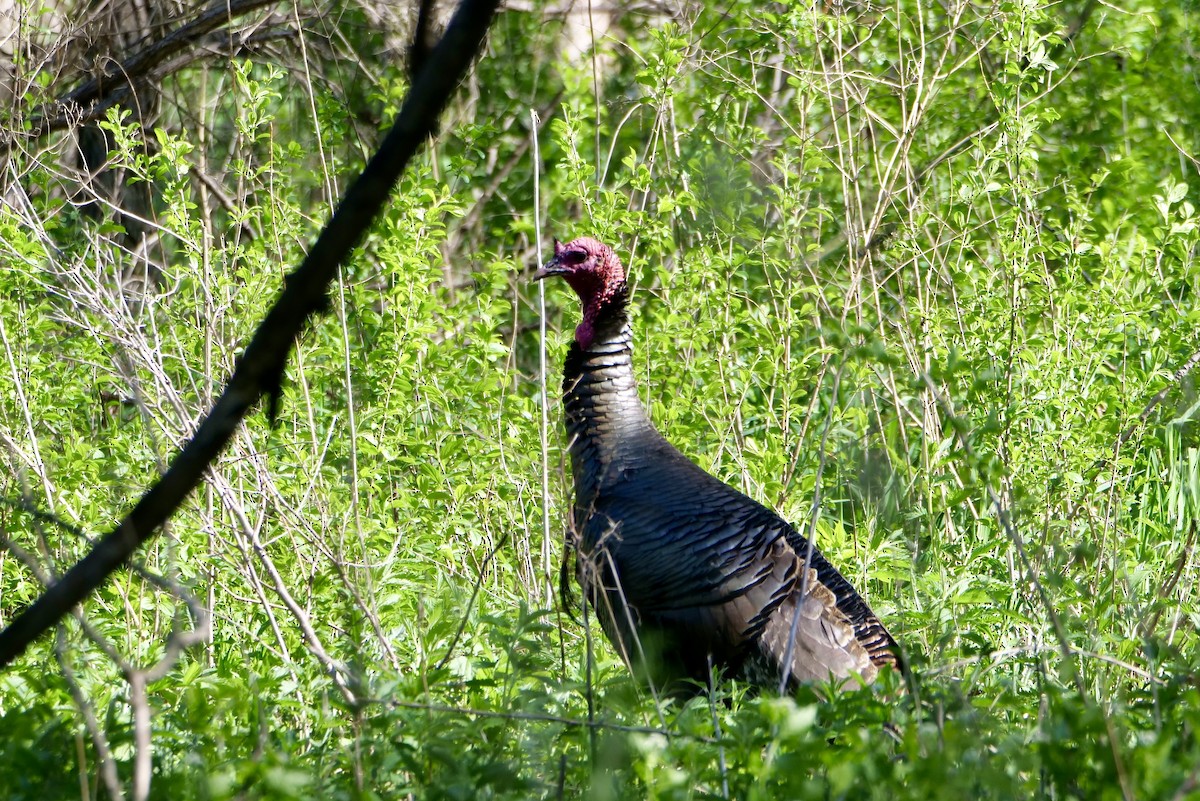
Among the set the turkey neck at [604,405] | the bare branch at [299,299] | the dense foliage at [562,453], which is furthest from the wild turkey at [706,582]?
the bare branch at [299,299]

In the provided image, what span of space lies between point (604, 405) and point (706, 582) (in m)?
0.78

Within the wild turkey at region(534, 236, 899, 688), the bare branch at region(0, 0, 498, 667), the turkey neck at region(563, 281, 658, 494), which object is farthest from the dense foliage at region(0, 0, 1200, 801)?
the bare branch at region(0, 0, 498, 667)

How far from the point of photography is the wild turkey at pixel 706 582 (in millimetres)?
3938

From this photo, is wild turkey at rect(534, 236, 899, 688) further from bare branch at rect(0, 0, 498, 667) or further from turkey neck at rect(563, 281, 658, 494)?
bare branch at rect(0, 0, 498, 667)

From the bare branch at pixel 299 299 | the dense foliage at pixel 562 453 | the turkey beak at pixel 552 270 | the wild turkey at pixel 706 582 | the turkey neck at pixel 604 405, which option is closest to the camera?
the bare branch at pixel 299 299

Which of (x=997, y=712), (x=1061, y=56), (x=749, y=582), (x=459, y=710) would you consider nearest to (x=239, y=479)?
(x=749, y=582)

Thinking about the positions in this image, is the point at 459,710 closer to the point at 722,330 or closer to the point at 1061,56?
the point at 722,330

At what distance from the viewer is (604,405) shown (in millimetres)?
4484

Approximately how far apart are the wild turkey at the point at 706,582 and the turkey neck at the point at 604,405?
0.04 feet

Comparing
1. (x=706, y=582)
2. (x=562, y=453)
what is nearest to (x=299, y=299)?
(x=562, y=453)

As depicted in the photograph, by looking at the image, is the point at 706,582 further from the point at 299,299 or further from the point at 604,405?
the point at 299,299

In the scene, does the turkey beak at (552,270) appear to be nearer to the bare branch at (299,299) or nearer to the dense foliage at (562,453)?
the dense foliage at (562,453)

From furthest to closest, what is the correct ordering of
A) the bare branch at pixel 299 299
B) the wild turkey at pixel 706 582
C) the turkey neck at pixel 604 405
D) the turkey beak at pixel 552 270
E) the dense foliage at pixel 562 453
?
the turkey beak at pixel 552 270
the turkey neck at pixel 604 405
the wild turkey at pixel 706 582
the dense foliage at pixel 562 453
the bare branch at pixel 299 299

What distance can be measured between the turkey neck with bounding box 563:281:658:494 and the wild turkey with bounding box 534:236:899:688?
0.4 inches
